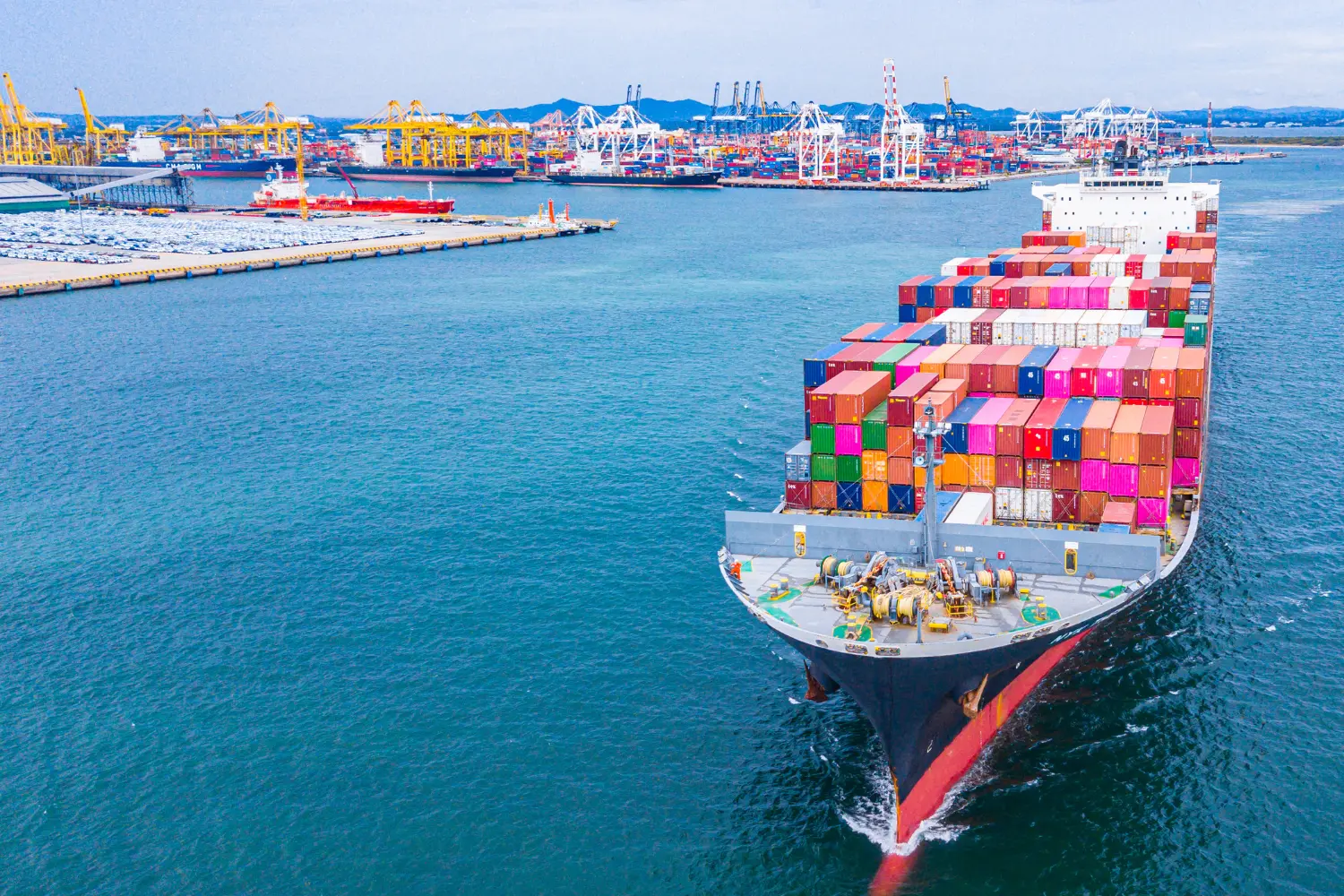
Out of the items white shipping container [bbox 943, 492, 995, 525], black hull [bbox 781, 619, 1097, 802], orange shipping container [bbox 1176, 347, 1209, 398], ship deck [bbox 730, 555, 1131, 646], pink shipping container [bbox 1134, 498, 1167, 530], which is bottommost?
black hull [bbox 781, 619, 1097, 802]

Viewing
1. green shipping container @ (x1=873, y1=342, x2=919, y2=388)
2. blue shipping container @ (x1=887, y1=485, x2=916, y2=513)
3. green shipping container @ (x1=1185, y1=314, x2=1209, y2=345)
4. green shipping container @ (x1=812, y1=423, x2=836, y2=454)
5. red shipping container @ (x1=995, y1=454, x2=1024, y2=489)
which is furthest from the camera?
green shipping container @ (x1=1185, y1=314, x2=1209, y2=345)

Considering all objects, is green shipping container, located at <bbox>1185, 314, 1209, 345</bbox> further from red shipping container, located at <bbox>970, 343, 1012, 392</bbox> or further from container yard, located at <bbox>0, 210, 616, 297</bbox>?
container yard, located at <bbox>0, 210, 616, 297</bbox>

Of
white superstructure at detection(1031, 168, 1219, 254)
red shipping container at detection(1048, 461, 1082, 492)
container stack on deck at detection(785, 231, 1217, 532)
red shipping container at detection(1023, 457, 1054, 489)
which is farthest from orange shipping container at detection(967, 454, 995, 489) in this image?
white superstructure at detection(1031, 168, 1219, 254)

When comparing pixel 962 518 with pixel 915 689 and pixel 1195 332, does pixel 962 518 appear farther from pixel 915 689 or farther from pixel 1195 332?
pixel 1195 332

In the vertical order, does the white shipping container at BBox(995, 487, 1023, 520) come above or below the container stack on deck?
below

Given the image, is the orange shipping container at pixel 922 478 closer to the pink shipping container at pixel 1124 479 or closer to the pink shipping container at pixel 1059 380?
the pink shipping container at pixel 1124 479

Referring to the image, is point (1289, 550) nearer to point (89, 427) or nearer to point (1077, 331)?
point (1077, 331)
